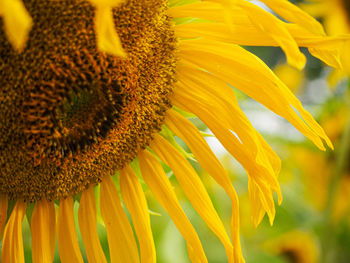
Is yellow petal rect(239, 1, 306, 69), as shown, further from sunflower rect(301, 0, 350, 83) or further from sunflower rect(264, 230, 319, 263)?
sunflower rect(264, 230, 319, 263)

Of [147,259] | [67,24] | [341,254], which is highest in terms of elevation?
[67,24]

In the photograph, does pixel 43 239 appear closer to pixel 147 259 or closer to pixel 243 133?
pixel 147 259

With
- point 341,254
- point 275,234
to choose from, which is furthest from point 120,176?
point 341,254

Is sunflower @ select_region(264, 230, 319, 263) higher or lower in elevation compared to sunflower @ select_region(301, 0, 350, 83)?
lower

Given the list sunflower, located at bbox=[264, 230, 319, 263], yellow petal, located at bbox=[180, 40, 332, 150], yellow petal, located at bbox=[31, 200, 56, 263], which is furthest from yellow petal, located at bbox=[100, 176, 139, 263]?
sunflower, located at bbox=[264, 230, 319, 263]

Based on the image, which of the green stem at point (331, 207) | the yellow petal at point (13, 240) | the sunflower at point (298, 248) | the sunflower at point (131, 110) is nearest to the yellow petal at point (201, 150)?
the sunflower at point (131, 110)

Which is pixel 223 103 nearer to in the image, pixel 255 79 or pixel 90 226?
pixel 255 79

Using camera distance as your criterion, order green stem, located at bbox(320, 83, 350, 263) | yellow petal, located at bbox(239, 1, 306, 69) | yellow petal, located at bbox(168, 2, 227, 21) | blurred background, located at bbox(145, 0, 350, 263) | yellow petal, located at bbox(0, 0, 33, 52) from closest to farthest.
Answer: yellow petal, located at bbox(0, 0, 33, 52) < yellow petal, located at bbox(239, 1, 306, 69) < yellow petal, located at bbox(168, 2, 227, 21) < blurred background, located at bbox(145, 0, 350, 263) < green stem, located at bbox(320, 83, 350, 263)

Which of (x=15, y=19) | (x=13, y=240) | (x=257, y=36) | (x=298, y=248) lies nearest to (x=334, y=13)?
(x=298, y=248)
